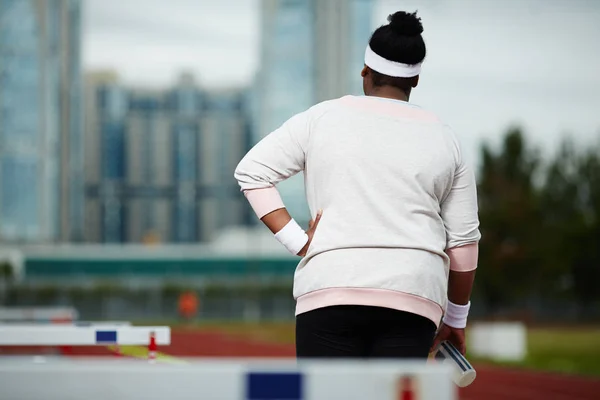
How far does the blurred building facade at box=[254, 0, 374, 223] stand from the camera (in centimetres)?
14738

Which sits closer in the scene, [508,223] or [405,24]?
[405,24]

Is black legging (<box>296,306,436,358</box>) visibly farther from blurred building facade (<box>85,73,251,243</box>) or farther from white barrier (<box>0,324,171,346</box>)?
blurred building facade (<box>85,73,251,243</box>)

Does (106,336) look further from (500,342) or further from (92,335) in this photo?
Result: (500,342)

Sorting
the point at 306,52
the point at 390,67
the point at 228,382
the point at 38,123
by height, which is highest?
the point at 390,67

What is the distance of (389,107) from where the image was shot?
380 centimetres

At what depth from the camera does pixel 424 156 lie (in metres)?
3.71

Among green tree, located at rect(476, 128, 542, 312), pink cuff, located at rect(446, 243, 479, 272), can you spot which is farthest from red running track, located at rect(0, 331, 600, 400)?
green tree, located at rect(476, 128, 542, 312)

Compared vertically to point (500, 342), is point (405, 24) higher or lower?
higher

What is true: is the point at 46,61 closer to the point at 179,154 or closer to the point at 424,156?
the point at 179,154

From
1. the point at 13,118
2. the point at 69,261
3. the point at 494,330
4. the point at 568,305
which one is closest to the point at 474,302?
the point at 568,305

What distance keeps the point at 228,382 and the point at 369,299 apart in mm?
1278

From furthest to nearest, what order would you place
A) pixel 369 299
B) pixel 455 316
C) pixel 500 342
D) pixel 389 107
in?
pixel 500 342
pixel 455 316
pixel 389 107
pixel 369 299

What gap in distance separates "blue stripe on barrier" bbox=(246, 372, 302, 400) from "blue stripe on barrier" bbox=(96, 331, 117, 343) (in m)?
2.90

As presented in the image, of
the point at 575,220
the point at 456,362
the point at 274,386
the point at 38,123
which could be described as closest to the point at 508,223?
the point at 575,220
